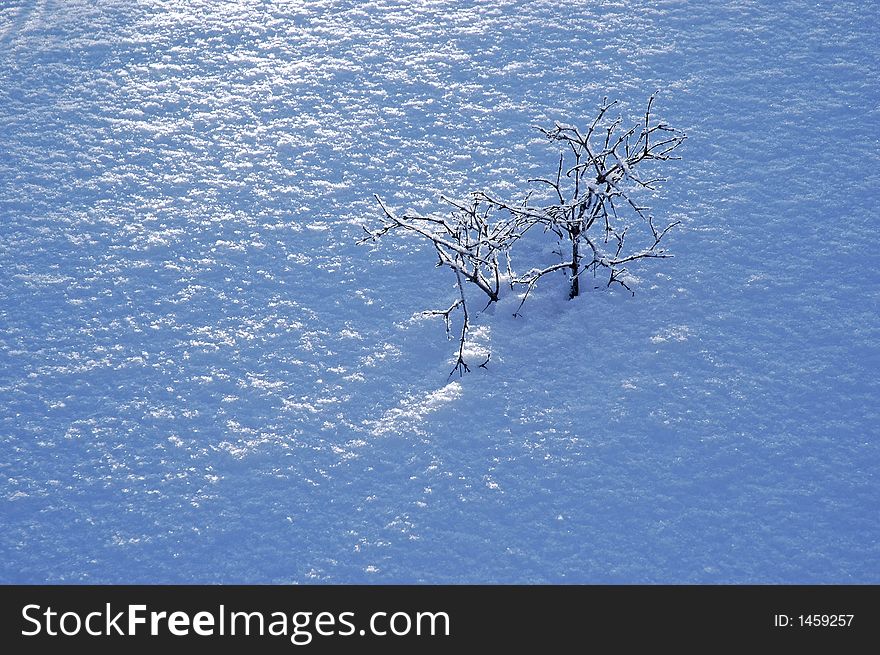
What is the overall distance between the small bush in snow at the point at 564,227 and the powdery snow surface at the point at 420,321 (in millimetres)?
127

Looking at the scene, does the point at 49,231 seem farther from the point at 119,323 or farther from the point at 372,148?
the point at 372,148

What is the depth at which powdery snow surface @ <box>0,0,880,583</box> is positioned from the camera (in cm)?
375

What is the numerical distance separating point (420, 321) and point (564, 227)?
89 cm

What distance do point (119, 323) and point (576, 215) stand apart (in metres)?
2.52

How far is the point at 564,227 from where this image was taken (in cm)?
453

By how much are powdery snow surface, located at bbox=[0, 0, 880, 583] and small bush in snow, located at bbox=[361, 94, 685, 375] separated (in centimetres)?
13

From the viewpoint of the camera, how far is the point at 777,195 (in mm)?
5047

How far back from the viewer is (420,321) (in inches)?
180

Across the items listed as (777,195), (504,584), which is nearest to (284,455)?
(504,584)

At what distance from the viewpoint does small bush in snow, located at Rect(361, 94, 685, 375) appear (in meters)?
4.38

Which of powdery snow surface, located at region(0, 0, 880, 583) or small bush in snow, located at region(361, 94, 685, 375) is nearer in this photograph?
powdery snow surface, located at region(0, 0, 880, 583)

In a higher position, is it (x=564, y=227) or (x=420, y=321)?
(x=564, y=227)

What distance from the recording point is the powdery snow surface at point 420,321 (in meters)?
3.75

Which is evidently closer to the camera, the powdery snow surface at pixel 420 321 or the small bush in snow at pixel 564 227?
the powdery snow surface at pixel 420 321
